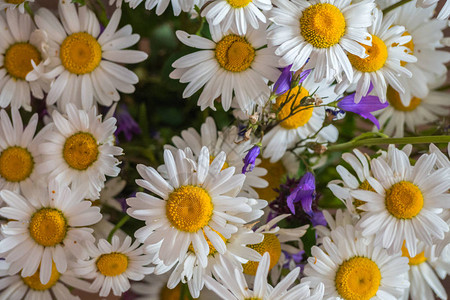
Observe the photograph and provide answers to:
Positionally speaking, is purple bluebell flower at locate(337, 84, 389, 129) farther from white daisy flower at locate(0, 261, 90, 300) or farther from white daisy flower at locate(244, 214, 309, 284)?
white daisy flower at locate(0, 261, 90, 300)

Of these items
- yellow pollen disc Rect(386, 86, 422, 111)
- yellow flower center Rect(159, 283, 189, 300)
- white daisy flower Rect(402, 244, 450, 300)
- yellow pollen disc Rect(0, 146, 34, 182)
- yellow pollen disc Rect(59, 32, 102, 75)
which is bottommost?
yellow flower center Rect(159, 283, 189, 300)

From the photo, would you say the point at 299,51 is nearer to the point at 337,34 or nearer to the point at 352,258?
the point at 337,34

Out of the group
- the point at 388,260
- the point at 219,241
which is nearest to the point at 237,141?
the point at 219,241

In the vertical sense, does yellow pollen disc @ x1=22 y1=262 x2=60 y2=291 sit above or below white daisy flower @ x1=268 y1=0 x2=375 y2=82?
below

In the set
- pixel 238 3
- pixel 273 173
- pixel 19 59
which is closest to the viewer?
pixel 238 3

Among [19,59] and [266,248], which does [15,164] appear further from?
[266,248]

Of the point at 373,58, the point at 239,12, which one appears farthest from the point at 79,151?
the point at 373,58

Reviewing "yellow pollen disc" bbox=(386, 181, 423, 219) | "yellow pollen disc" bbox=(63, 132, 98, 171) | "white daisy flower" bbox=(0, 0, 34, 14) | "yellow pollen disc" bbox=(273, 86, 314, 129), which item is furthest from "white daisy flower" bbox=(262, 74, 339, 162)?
"white daisy flower" bbox=(0, 0, 34, 14)
